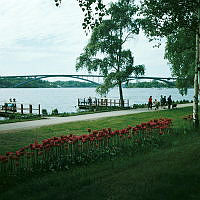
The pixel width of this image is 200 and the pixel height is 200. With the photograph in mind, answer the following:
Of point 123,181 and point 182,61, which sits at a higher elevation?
point 182,61

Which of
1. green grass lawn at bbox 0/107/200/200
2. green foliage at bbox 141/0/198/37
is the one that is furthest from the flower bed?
green foliage at bbox 141/0/198/37

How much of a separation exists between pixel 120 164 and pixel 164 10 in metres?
7.41

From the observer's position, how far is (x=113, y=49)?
28641 millimetres

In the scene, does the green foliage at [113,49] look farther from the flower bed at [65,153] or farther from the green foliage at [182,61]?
the flower bed at [65,153]

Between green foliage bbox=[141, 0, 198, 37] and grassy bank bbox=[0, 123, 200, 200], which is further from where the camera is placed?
green foliage bbox=[141, 0, 198, 37]

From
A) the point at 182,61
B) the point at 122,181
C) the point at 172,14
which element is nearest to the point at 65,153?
the point at 122,181

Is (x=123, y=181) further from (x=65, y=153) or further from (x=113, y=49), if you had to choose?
(x=113, y=49)

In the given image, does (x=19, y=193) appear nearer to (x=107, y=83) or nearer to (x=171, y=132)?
(x=171, y=132)

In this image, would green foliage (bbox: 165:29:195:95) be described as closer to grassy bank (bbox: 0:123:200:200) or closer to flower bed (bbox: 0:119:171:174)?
flower bed (bbox: 0:119:171:174)

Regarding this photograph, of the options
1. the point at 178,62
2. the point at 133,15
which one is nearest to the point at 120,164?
the point at 178,62

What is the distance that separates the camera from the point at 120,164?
6.26m

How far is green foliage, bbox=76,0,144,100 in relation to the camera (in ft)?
91.0

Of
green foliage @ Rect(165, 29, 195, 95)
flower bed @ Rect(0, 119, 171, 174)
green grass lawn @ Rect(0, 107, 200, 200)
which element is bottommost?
green grass lawn @ Rect(0, 107, 200, 200)

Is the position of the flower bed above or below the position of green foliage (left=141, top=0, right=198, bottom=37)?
below
